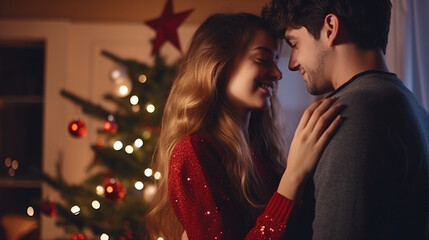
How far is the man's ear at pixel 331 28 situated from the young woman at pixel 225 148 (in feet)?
0.67

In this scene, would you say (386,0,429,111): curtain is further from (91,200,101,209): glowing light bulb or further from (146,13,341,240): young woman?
(91,200,101,209): glowing light bulb

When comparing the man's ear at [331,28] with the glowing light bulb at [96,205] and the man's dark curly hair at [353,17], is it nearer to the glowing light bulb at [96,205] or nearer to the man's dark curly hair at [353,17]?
the man's dark curly hair at [353,17]

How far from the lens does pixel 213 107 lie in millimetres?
1875

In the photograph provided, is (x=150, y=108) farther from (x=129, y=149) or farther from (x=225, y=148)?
(x=225, y=148)

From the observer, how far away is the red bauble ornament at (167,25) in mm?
3037

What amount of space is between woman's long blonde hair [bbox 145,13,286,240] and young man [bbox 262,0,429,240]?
31 centimetres

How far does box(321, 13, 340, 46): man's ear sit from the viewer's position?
1427 mm

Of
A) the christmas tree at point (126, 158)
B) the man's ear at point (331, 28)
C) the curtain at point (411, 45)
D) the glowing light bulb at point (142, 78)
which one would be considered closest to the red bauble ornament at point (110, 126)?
the christmas tree at point (126, 158)

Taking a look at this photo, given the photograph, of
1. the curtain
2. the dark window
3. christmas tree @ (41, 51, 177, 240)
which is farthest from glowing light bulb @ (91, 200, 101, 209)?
the curtain

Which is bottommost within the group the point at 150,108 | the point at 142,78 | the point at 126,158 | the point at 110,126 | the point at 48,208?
the point at 48,208

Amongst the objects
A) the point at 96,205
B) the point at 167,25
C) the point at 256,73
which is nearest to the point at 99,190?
the point at 96,205

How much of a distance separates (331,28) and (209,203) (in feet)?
1.94

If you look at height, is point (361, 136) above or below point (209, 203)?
above

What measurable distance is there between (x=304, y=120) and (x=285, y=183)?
0.18 metres
